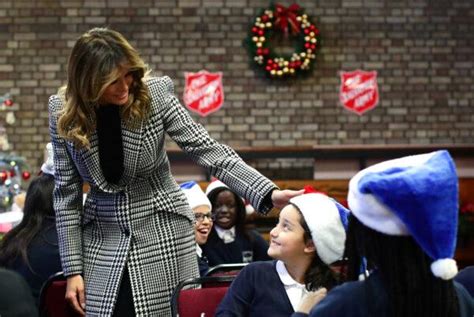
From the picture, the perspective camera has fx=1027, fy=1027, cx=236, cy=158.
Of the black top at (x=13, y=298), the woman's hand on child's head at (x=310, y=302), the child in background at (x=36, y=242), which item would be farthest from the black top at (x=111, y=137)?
the child in background at (x=36, y=242)

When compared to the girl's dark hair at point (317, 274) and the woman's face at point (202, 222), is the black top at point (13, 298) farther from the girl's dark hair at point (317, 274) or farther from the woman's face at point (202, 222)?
the woman's face at point (202, 222)

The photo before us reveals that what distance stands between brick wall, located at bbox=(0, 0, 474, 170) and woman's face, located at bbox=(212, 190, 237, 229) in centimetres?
483

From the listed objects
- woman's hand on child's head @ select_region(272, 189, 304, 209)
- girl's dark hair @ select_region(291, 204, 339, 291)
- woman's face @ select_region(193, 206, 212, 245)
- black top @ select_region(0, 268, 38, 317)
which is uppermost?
woman's hand on child's head @ select_region(272, 189, 304, 209)

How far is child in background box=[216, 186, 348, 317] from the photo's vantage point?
351cm

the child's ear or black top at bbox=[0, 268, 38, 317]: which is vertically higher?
black top at bbox=[0, 268, 38, 317]

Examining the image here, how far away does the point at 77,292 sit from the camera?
12.4 feet

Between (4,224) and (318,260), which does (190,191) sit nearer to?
(4,224)

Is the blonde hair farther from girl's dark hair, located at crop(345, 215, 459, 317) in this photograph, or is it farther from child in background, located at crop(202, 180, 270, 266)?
child in background, located at crop(202, 180, 270, 266)

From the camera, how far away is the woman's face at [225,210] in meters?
7.14

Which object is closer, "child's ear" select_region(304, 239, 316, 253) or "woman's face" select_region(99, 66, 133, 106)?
"woman's face" select_region(99, 66, 133, 106)

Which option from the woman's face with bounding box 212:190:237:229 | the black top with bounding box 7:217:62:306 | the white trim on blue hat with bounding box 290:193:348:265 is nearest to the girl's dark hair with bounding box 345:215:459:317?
the white trim on blue hat with bounding box 290:193:348:265

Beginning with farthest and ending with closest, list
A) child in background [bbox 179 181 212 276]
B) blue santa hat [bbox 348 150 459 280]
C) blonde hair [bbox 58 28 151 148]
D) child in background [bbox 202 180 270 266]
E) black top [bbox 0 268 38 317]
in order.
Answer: child in background [bbox 202 180 270 266] → child in background [bbox 179 181 212 276] → blonde hair [bbox 58 28 151 148] → black top [bbox 0 268 38 317] → blue santa hat [bbox 348 150 459 280]

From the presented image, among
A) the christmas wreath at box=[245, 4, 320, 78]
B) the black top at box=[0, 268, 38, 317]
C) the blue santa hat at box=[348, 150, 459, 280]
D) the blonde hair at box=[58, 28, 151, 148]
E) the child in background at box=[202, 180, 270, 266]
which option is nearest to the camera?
the blue santa hat at box=[348, 150, 459, 280]

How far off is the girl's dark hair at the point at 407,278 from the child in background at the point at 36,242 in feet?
9.12
